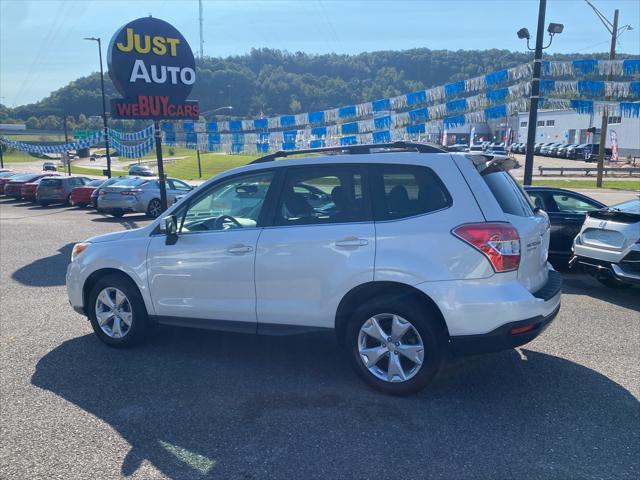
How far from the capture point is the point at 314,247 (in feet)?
14.9

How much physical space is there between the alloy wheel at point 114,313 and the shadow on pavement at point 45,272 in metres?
3.69

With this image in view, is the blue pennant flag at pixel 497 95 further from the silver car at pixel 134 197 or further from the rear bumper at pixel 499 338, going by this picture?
the rear bumper at pixel 499 338

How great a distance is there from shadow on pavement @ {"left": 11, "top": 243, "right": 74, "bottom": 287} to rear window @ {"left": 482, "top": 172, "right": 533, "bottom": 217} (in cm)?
708

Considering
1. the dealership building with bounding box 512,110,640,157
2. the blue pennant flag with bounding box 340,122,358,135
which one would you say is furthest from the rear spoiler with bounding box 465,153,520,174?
the dealership building with bounding box 512,110,640,157

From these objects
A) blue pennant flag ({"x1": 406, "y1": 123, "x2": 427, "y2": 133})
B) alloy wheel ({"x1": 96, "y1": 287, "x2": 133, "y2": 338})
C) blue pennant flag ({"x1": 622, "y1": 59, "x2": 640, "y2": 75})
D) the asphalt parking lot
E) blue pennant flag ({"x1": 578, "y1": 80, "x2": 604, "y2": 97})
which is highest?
blue pennant flag ({"x1": 622, "y1": 59, "x2": 640, "y2": 75})

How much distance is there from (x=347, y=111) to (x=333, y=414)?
19499mm

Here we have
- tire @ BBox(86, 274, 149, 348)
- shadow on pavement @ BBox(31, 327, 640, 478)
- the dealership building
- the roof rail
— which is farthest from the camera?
the dealership building

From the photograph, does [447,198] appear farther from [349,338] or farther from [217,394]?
[217,394]

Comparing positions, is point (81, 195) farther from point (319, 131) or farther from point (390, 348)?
point (390, 348)

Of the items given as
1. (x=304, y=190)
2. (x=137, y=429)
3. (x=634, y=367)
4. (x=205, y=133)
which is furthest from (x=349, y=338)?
(x=205, y=133)

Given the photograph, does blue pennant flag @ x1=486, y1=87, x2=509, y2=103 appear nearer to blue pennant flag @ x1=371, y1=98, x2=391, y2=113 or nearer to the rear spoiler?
blue pennant flag @ x1=371, y1=98, x2=391, y2=113

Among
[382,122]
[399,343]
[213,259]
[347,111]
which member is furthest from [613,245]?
[347,111]

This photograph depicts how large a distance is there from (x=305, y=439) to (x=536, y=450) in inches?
58.6

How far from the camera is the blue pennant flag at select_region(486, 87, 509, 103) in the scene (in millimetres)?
16766
